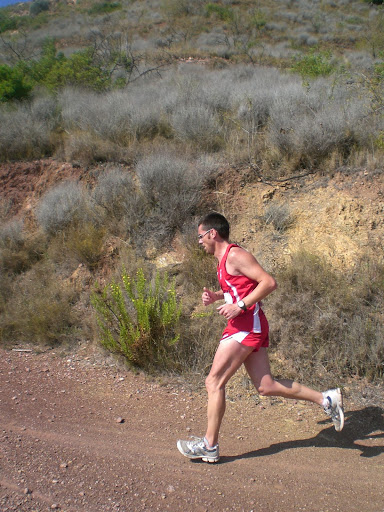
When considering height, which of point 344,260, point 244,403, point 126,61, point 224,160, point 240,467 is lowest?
point 244,403

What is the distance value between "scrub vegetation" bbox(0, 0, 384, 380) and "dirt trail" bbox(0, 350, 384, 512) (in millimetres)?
564

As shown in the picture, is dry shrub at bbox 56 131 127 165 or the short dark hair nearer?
the short dark hair

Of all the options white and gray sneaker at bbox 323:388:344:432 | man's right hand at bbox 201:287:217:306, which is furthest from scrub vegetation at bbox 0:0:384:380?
man's right hand at bbox 201:287:217:306

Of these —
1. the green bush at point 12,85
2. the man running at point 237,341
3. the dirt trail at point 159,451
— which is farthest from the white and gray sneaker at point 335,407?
the green bush at point 12,85

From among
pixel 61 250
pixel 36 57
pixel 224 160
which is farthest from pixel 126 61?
pixel 61 250

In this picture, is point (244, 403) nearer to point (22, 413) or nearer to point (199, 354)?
point (199, 354)

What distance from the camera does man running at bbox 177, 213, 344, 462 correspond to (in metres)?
3.56

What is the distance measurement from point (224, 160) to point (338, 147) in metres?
1.78

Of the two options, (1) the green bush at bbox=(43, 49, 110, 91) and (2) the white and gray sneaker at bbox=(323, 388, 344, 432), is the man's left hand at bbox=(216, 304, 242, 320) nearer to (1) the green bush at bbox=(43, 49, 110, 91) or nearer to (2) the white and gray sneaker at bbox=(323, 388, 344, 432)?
(2) the white and gray sneaker at bbox=(323, 388, 344, 432)

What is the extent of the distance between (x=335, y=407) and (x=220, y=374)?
96cm

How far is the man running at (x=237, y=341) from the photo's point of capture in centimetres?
356

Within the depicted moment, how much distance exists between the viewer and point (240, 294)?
364cm

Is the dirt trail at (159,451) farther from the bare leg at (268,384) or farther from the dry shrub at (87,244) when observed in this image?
the dry shrub at (87,244)

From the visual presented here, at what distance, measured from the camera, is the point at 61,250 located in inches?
284
